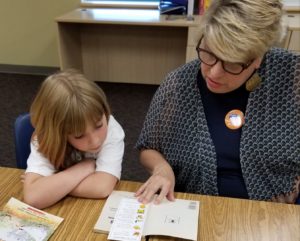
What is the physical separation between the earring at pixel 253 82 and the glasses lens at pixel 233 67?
0.42 ft

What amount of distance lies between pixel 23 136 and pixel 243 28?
0.88 meters

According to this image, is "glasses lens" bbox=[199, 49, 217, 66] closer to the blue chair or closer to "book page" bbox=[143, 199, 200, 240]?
"book page" bbox=[143, 199, 200, 240]

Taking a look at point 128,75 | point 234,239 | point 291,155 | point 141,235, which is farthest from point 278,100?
point 128,75

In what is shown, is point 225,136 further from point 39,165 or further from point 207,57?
point 39,165

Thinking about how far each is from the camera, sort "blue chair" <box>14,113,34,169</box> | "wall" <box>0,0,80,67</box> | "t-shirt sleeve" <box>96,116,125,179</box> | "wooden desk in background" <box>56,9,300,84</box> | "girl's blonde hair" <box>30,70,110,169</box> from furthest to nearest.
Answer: "wall" <box>0,0,80,67</box>, "wooden desk in background" <box>56,9,300,84</box>, "blue chair" <box>14,113,34,169</box>, "t-shirt sleeve" <box>96,116,125,179</box>, "girl's blonde hair" <box>30,70,110,169</box>

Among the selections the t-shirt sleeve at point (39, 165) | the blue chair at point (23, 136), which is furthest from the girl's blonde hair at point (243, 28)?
the blue chair at point (23, 136)

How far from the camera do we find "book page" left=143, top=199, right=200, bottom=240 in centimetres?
86

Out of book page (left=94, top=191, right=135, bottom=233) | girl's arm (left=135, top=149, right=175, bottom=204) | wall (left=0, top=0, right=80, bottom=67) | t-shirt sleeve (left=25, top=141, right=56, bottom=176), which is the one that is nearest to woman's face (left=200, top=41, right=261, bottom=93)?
girl's arm (left=135, top=149, right=175, bottom=204)

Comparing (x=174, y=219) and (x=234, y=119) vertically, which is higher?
(x=234, y=119)

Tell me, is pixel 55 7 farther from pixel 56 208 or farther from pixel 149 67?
pixel 56 208

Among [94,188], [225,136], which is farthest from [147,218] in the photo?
[225,136]

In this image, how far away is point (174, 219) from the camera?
90 cm

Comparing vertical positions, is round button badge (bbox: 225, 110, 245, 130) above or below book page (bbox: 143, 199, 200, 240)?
above

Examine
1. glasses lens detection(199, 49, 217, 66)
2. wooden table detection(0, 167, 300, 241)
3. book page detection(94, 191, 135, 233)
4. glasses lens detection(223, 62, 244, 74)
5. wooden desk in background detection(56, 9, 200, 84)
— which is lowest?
wooden desk in background detection(56, 9, 200, 84)
